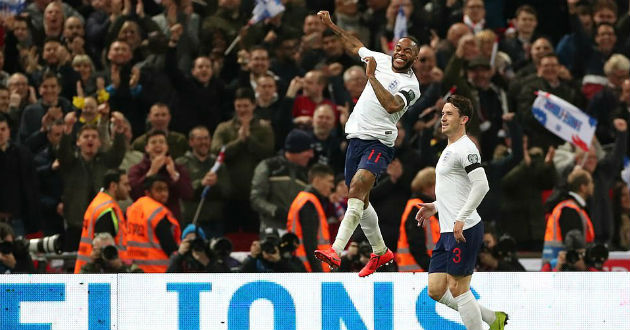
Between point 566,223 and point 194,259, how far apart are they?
13.7 ft

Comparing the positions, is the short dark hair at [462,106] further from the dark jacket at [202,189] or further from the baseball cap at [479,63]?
the baseball cap at [479,63]

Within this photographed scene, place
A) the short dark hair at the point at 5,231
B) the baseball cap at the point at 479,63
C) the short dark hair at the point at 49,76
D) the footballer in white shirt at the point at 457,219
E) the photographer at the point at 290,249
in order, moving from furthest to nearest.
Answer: the short dark hair at the point at 49,76 → the baseball cap at the point at 479,63 → the short dark hair at the point at 5,231 → the photographer at the point at 290,249 → the footballer in white shirt at the point at 457,219

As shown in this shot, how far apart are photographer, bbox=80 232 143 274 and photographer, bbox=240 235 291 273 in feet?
3.84

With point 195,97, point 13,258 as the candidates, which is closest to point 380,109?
point 13,258

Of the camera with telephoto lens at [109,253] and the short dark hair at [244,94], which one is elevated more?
the short dark hair at [244,94]

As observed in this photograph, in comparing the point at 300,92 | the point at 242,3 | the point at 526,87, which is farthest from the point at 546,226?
the point at 242,3

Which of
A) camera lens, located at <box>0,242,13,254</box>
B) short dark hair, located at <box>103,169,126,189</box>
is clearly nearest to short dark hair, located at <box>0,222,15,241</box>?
camera lens, located at <box>0,242,13,254</box>

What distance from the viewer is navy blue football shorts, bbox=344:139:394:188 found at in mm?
11242

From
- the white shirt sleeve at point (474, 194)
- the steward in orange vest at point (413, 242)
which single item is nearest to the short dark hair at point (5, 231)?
the steward in orange vest at point (413, 242)

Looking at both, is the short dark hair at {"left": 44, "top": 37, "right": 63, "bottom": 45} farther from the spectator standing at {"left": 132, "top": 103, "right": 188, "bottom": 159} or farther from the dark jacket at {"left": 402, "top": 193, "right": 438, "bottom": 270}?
the dark jacket at {"left": 402, "top": 193, "right": 438, "bottom": 270}

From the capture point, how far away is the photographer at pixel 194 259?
44.1 feet

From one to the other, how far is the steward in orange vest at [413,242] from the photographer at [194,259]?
6.23 ft

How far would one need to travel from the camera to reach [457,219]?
10555 millimetres

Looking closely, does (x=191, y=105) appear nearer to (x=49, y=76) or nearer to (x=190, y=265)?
(x=49, y=76)
